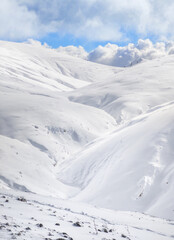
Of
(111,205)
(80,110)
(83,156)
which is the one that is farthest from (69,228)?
(80,110)

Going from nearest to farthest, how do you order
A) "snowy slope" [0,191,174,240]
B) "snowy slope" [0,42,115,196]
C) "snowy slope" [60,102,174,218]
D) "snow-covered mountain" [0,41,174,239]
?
"snowy slope" [0,191,174,240] → "snowy slope" [60,102,174,218] → "snow-covered mountain" [0,41,174,239] → "snowy slope" [0,42,115,196]

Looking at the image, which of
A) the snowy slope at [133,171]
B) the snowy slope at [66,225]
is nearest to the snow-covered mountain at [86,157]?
the snowy slope at [133,171]

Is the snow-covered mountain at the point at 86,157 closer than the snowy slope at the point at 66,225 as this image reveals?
No

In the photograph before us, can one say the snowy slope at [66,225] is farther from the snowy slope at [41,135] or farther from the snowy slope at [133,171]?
the snowy slope at [41,135]

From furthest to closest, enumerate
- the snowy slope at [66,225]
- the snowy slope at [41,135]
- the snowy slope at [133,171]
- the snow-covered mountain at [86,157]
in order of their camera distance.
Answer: the snowy slope at [41,135], the snow-covered mountain at [86,157], the snowy slope at [133,171], the snowy slope at [66,225]

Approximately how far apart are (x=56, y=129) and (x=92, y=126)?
7.02 meters

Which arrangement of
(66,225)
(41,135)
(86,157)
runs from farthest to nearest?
(41,135)
(86,157)
(66,225)

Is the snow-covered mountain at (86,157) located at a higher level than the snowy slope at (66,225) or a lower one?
higher

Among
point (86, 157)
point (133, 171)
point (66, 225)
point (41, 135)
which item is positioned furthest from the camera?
point (41, 135)

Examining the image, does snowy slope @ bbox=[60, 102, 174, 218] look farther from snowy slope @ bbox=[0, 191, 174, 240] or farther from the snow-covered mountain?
snowy slope @ bbox=[0, 191, 174, 240]

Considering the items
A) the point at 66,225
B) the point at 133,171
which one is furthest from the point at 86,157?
the point at 66,225

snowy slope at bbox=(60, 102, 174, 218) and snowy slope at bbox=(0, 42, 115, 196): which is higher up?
snowy slope at bbox=(0, 42, 115, 196)

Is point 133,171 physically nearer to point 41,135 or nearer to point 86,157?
point 86,157

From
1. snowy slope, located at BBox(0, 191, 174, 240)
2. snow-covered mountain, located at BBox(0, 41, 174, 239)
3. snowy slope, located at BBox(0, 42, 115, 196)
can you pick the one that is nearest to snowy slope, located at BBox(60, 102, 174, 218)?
snow-covered mountain, located at BBox(0, 41, 174, 239)
